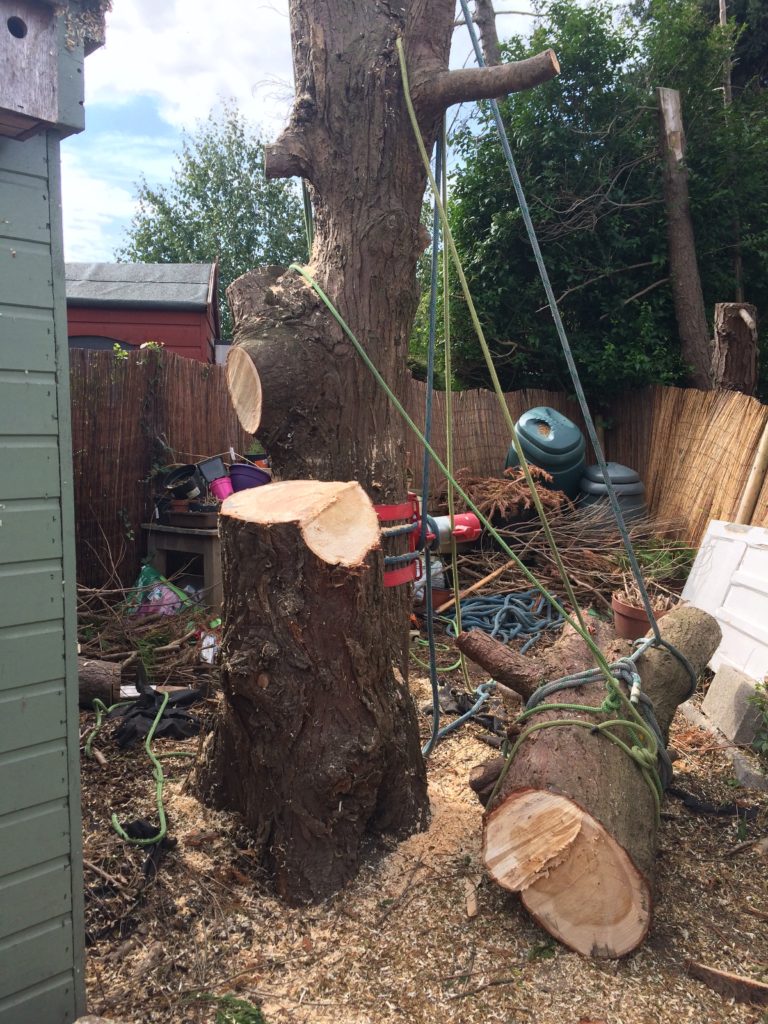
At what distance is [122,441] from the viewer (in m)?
5.43

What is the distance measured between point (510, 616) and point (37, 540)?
415cm

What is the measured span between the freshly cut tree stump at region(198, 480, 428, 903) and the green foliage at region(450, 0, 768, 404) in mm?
6379

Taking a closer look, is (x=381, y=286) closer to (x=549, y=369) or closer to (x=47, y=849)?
(x=47, y=849)

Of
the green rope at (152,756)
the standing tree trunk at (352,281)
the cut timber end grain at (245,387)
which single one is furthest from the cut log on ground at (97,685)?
the cut timber end grain at (245,387)

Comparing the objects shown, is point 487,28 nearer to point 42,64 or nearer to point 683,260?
point 683,260

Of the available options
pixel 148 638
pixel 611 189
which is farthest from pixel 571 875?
pixel 611 189

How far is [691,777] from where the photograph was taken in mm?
3117

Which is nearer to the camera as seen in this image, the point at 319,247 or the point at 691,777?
the point at 319,247

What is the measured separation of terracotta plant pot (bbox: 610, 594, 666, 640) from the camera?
4344mm

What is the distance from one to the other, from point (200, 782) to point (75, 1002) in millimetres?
953

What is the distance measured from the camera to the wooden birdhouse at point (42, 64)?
1.37 metres

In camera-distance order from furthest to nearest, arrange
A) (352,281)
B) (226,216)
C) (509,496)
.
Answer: (226,216)
(509,496)
(352,281)

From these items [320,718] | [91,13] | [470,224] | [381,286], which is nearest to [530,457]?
[470,224]

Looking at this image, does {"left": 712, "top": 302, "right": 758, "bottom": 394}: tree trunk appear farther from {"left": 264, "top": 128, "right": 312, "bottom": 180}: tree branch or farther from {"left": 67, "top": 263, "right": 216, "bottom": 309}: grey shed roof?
{"left": 67, "top": 263, "right": 216, "bottom": 309}: grey shed roof
